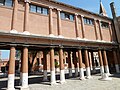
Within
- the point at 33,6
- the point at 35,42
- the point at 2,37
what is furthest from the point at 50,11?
the point at 2,37

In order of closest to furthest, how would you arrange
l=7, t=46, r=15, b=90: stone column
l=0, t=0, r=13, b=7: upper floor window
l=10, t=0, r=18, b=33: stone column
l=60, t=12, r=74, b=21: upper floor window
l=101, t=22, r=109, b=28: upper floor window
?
l=7, t=46, r=15, b=90: stone column → l=10, t=0, r=18, b=33: stone column → l=0, t=0, r=13, b=7: upper floor window → l=60, t=12, r=74, b=21: upper floor window → l=101, t=22, r=109, b=28: upper floor window

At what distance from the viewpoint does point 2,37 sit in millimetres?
12875

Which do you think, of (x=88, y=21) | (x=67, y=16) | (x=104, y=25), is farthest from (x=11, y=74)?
(x=104, y=25)

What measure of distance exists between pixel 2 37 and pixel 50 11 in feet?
23.9

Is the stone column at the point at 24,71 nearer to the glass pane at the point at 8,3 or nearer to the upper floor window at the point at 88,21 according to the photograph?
the glass pane at the point at 8,3

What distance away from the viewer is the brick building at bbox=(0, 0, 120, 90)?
13438mm

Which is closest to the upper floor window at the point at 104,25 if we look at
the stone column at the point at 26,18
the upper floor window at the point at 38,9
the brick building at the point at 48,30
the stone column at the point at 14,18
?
the brick building at the point at 48,30

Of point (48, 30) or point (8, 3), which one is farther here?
point (48, 30)

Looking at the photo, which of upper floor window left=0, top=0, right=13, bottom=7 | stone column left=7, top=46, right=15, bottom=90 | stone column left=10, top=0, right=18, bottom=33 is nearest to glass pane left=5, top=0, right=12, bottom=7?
upper floor window left=0, top=0, right=13, bottom=7

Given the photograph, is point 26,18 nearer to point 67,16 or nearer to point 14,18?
point 14,18

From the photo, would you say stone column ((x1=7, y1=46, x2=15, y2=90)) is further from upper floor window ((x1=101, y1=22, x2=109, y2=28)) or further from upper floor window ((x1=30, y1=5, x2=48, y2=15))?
upper floor window ((x1=101, y1=22, x2=109, y2=28))

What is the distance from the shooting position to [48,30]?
54.2ft

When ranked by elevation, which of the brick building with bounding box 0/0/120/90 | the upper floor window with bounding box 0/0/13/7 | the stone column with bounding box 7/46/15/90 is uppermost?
the upper floor window with bounding box 0/0/13/7

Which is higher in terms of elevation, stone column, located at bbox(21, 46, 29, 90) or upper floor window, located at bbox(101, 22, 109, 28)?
upper floor window, located at bbox(101, 22, 109, 28)
